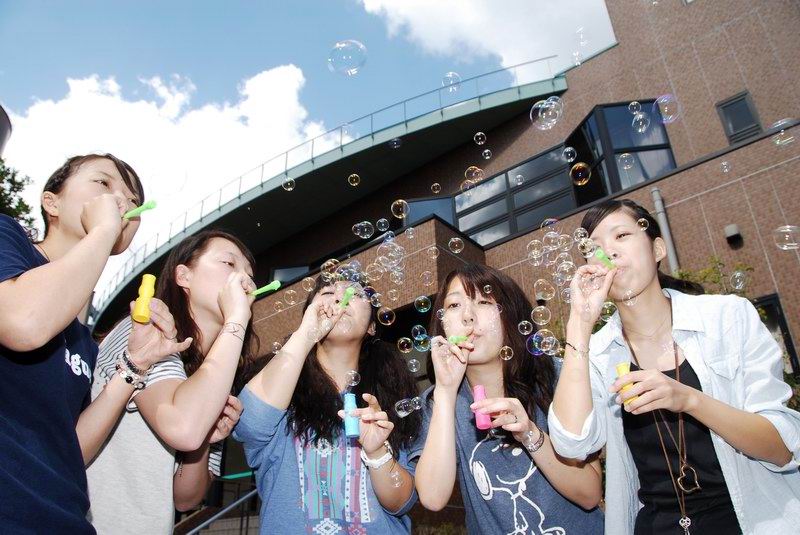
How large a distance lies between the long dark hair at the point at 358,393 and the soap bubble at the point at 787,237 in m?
2.94

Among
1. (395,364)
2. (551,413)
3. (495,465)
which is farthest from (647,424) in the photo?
(395,364)

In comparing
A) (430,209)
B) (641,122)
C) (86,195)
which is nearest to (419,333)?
(86,195)

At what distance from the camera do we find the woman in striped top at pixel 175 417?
183 cm

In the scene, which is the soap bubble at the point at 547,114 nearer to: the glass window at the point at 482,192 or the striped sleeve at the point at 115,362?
the striped sleeve at the point at 115,362

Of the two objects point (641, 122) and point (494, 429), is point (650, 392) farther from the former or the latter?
point (641, 122)

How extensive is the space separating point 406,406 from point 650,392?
123cm

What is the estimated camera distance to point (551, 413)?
2.12 meters

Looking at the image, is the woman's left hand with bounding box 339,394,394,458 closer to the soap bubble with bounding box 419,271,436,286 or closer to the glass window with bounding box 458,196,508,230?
the soap bubble with bounding box 419,271,436,286

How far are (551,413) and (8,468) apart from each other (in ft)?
6.02

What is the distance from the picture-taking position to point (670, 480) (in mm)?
1991

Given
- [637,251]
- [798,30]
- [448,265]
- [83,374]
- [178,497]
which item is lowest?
[178,497]

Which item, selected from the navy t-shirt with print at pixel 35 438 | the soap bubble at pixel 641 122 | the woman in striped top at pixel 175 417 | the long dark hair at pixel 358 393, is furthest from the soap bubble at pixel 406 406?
the soap bubble at pixel 641 122

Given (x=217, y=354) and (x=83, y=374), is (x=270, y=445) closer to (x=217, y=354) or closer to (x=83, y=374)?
(x=217, y=354)

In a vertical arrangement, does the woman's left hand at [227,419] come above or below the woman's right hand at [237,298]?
below
